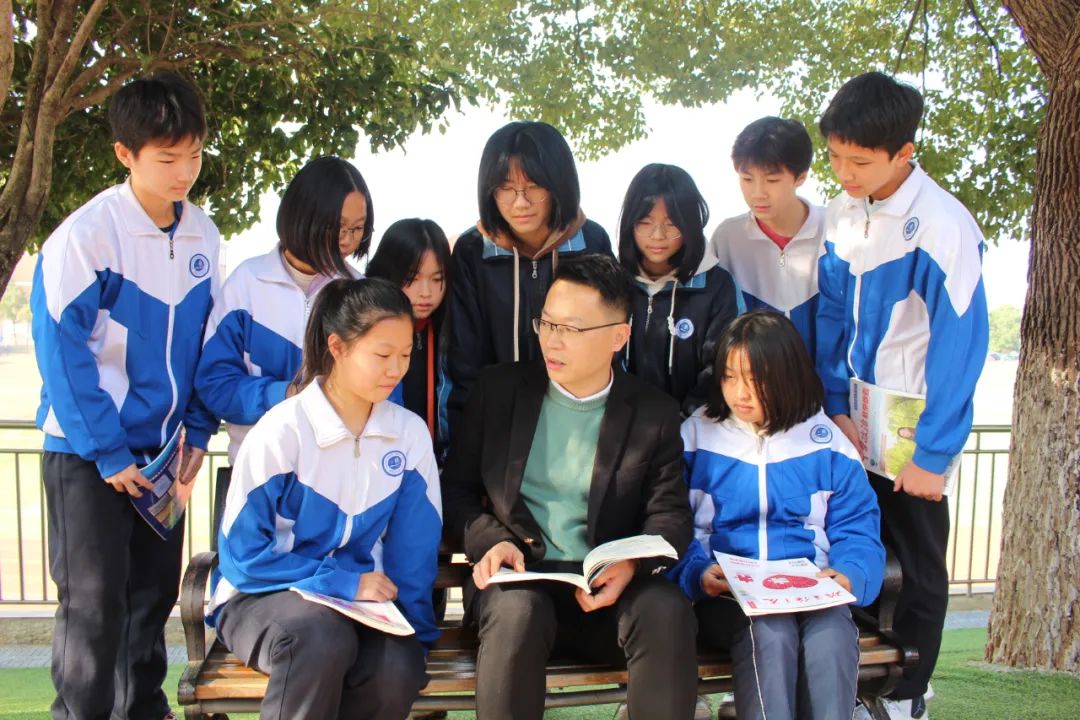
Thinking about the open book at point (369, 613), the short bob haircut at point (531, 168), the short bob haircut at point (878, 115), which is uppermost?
the short bob haircut at point (878, 115)

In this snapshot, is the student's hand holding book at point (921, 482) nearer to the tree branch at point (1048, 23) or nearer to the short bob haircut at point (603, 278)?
the short bob haircut at point (603, 278)

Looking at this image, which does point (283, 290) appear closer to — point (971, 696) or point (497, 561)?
point (497, 561)

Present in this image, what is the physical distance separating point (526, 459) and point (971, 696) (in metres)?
2.35

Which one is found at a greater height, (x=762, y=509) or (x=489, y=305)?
(x=489, y=305)

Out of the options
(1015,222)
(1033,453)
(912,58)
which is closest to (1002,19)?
(912,58)

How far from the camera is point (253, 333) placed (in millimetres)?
2982

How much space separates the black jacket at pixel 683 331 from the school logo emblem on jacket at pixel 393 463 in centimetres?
87

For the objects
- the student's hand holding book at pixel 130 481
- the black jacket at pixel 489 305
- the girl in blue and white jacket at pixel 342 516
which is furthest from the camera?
the black jacket at pixel 489 305

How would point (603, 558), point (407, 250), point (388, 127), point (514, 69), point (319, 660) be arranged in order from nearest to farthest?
point (319, 660) → point (603, 558) → point (407, 250) → point (388, 127) → point (514, 69)

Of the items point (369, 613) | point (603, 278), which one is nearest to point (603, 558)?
point (369, 613)

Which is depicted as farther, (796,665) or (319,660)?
(796,665)

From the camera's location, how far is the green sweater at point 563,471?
284 cm

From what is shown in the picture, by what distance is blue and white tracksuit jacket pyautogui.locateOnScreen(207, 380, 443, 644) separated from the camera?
2592mm

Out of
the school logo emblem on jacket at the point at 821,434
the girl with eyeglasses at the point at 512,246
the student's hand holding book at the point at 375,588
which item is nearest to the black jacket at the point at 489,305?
the girl with eyeglasses at the point at 512,246
